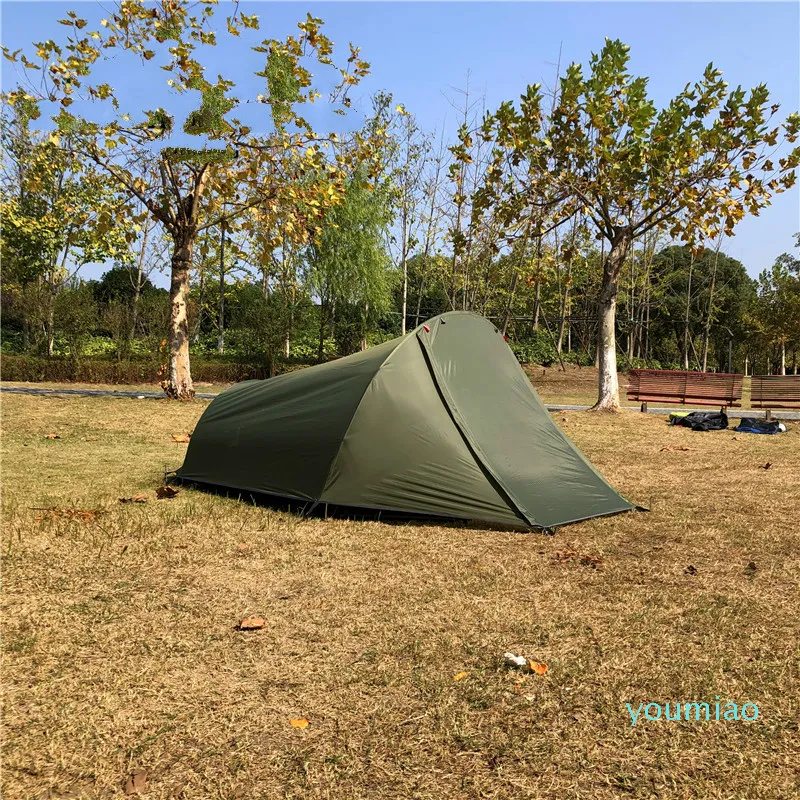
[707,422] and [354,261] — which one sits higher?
[354,261]

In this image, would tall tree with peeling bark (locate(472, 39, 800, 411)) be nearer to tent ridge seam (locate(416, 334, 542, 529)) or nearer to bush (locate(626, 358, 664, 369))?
tent ridge seam (locate(416, 334, 542, 529))

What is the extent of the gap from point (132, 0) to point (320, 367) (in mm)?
10876

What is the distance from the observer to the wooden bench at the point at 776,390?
15.8 metres

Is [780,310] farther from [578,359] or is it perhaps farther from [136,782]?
[136,782]

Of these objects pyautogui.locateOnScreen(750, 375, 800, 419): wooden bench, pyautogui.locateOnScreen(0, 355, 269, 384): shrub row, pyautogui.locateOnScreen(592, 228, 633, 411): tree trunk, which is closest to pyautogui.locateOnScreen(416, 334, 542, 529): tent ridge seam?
pyautogui.locateOnScreen(592, 228, 633, 411): tree trunk

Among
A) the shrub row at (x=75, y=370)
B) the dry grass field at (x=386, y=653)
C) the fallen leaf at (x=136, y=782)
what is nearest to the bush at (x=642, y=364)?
the shrub row at (x=75, y=370)

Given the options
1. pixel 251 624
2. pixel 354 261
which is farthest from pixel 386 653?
pixel 354 261

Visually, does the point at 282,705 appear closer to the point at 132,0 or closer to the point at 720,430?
the point at 720,430

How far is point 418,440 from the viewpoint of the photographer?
5.53 metres

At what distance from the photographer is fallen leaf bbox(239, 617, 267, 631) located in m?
3.40

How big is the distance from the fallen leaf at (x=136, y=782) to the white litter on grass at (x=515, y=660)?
156 centimetres

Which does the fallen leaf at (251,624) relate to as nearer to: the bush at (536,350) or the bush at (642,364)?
the bush at (536,350)

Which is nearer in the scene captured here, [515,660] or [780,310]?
[515,660]

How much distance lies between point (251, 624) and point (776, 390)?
1586 cm
